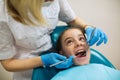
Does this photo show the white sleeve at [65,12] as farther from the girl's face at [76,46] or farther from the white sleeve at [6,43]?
the white sleeve at [6,43]

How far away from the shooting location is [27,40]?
109cm

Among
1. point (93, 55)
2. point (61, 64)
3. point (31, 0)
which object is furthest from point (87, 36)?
point (31, 0)

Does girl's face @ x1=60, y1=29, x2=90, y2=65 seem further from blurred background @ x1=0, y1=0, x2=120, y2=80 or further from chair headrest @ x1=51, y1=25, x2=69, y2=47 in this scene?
blurred background @ x1=0, y1=0, x2=120, y2=80

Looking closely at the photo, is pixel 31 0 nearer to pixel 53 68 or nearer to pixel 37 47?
pixel 37 47

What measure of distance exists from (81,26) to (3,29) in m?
0.50

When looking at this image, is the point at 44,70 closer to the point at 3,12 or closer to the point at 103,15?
the point at 3,12

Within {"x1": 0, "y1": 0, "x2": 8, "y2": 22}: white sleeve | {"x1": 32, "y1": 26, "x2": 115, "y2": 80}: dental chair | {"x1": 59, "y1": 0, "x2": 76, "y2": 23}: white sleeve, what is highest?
{"x1": 0, "y1": 0, "x2": 8, "y2": 22}: white sleeve

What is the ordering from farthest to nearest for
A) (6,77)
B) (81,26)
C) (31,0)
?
(6,77) < (81,26) < (31,0)

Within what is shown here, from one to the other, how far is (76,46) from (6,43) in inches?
13.7

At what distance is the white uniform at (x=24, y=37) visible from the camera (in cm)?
105

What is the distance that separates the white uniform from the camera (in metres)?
1.05

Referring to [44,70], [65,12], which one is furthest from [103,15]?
[44,70]

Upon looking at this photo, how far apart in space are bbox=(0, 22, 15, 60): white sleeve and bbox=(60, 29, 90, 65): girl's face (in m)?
0.28

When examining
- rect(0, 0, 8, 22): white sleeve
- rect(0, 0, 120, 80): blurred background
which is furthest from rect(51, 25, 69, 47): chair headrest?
rect(0, 0, 120, 80): blurred background
